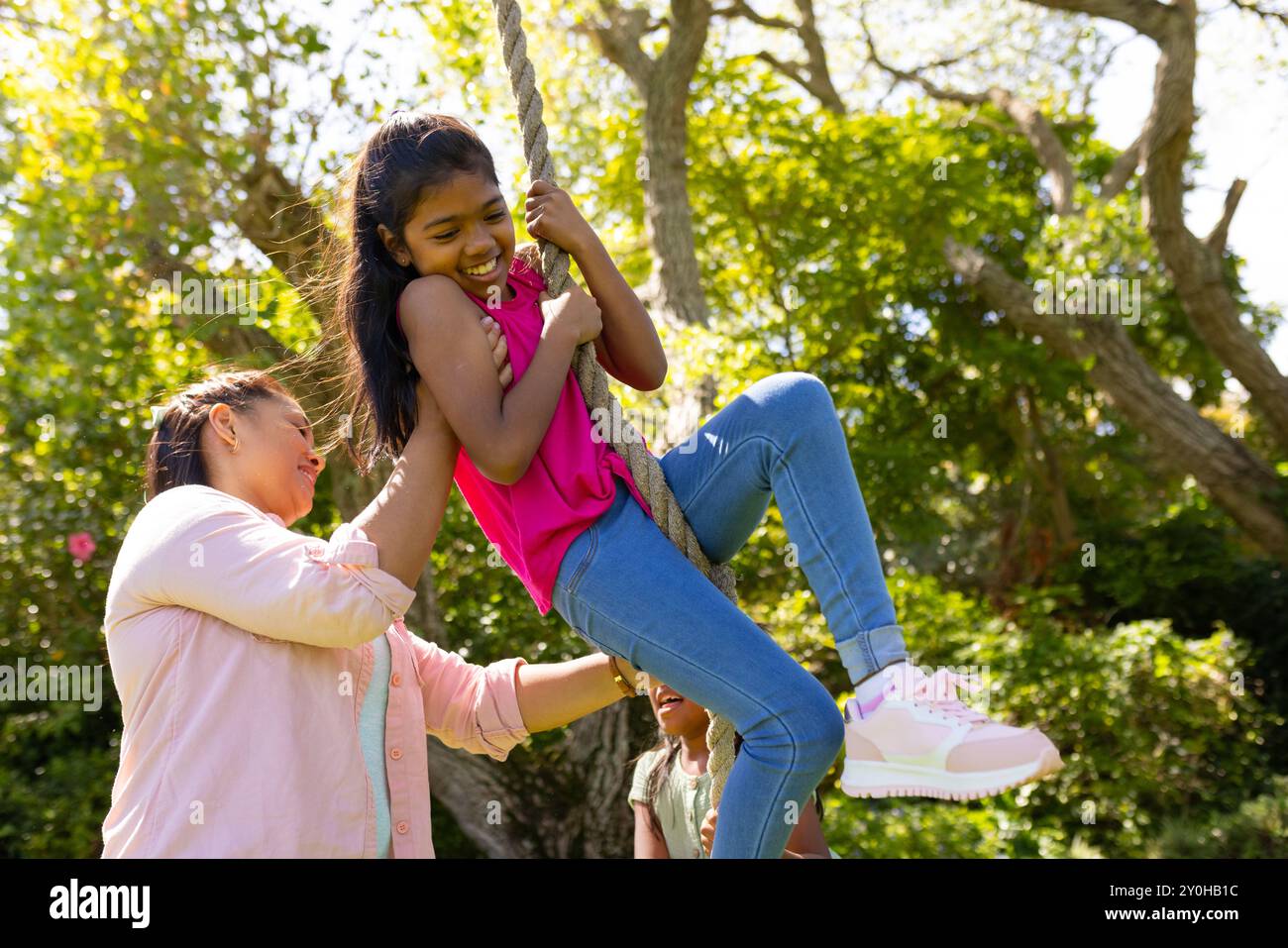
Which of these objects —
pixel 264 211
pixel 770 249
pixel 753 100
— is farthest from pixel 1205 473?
pixel 264 211

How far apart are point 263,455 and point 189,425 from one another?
0.50 feet

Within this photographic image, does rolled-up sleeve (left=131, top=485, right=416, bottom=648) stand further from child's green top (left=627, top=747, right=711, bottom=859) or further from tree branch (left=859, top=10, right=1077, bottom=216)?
tree branch (left=859, top=10, right=1077, bottom=216)

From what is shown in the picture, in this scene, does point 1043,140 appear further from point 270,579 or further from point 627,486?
point 270,579

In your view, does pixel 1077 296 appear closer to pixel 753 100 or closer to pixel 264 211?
pixel 753 100

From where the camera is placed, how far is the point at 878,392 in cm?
899

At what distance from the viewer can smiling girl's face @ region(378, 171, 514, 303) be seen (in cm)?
201

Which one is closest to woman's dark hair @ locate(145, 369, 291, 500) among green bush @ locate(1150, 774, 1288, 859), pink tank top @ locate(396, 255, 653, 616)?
pink tank top @ locate(396, 255, 653, 616)

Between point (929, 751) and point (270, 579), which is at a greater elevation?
point (270, 579)

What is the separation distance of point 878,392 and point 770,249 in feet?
5.75

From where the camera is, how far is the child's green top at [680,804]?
9.83 feet

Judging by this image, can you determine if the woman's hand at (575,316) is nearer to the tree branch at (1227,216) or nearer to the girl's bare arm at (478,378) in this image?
the girl's bare arm at (478,378)

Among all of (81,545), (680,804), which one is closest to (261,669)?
(680,804)

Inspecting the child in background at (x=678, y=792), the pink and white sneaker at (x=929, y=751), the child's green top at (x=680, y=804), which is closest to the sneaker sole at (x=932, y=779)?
the pink and white sneaker at (x=929, y=751)

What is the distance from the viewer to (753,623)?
1824 mm
